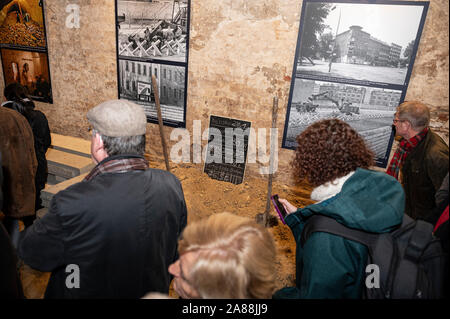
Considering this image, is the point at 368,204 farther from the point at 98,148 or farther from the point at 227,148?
the point at 227,148

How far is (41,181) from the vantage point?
4.06m

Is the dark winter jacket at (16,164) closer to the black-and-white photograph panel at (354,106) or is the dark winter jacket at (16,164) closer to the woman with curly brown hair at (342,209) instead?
the woman with curly brown hair at (342,209)

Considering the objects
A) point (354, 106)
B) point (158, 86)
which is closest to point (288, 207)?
point (354, 106)

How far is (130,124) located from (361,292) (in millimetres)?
1532

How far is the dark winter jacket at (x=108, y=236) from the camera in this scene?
142cm

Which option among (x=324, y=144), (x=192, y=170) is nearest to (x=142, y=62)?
(x=192, y=170)

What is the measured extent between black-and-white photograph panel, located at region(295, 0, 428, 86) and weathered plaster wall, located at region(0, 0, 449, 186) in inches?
7.3

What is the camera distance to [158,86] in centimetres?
599

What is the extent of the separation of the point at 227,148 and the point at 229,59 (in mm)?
1784

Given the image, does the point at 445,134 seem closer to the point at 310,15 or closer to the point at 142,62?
the point at 310,15

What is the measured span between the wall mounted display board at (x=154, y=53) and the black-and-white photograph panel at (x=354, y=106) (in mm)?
2457

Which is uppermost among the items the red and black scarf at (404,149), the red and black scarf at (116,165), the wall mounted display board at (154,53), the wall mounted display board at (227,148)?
the wall mounted display board at (154,53)

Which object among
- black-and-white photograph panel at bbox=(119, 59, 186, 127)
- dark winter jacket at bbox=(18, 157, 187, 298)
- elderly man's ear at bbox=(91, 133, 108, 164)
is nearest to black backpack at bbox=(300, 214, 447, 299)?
dark winter jacket at bbox=(18, 157, 187, 298)

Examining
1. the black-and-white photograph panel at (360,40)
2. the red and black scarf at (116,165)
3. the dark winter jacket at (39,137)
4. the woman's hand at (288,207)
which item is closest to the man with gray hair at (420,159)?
the black-and-white photograph panel at (360,40)
